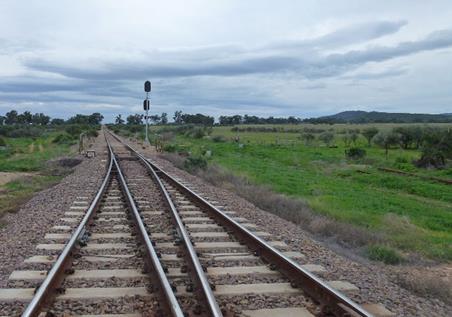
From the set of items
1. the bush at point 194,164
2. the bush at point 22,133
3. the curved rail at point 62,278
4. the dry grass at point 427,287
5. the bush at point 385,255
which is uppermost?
the curved rail at point 62,278

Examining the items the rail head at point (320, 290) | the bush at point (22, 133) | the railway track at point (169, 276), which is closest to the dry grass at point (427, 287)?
the railway track at point (169, 276)

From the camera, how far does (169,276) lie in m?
6.90

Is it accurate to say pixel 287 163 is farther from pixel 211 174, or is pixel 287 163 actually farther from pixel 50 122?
pixel 50 122

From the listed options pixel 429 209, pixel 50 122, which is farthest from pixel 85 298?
pixel 50 122

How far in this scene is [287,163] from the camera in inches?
1486

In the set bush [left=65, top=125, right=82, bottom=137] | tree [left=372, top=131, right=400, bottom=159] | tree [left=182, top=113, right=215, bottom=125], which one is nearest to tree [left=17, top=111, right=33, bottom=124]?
tree [left=182, top=113, right=215, bottom=125]

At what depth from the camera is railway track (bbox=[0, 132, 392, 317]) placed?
5.84 meters

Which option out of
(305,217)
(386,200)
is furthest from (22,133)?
(305,217)

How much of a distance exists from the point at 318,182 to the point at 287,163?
523 inches

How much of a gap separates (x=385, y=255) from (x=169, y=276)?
4.33 meters

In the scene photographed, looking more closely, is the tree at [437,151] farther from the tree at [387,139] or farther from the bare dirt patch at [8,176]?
the bare dirt patch at [8,176]

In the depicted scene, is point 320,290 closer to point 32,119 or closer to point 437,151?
point 437,151

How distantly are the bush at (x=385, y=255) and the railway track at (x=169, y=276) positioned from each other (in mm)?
1664

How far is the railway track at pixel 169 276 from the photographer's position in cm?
584
